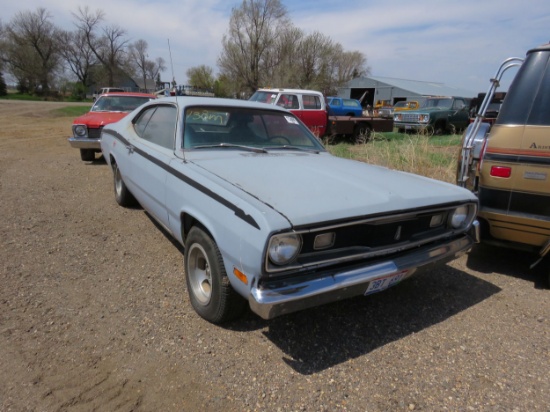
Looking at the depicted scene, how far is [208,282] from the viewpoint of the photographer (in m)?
2.74

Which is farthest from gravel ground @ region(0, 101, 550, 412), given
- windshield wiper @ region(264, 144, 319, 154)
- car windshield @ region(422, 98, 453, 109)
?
car windshield @ region(422, 98, 453, 109)

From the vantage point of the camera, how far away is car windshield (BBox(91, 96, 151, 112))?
28.5 ft

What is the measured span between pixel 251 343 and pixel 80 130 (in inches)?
285

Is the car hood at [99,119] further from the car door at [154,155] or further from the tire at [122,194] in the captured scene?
the car door at [154,155]

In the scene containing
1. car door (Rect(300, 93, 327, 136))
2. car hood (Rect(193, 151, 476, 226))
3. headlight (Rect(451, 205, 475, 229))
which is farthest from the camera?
car door (Rect(300, 93, 327, 136))

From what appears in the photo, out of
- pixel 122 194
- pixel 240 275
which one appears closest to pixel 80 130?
pixel 122 194

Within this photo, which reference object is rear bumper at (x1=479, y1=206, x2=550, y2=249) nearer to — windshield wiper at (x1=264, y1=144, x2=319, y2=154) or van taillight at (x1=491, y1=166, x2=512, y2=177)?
van taillight at (x1=491, y1=166, x2=512, y2=177)

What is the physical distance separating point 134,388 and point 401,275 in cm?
174

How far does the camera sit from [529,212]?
9.89 feet

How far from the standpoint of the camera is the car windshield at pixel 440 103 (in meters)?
16.0

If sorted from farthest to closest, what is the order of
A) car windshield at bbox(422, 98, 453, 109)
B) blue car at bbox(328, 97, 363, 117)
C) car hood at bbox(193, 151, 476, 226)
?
blue car at bbox(328, 97, 363, 117) < car windshield at bbox(422, 98, 453, 109) < car hood at bbox(193, 151, 476, 226)

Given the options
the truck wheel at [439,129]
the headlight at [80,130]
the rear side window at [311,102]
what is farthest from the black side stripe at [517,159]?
the truck wheel at [439,129]

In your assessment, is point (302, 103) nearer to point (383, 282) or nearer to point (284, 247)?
point (383, 282)

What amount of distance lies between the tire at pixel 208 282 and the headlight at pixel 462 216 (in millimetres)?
1662
